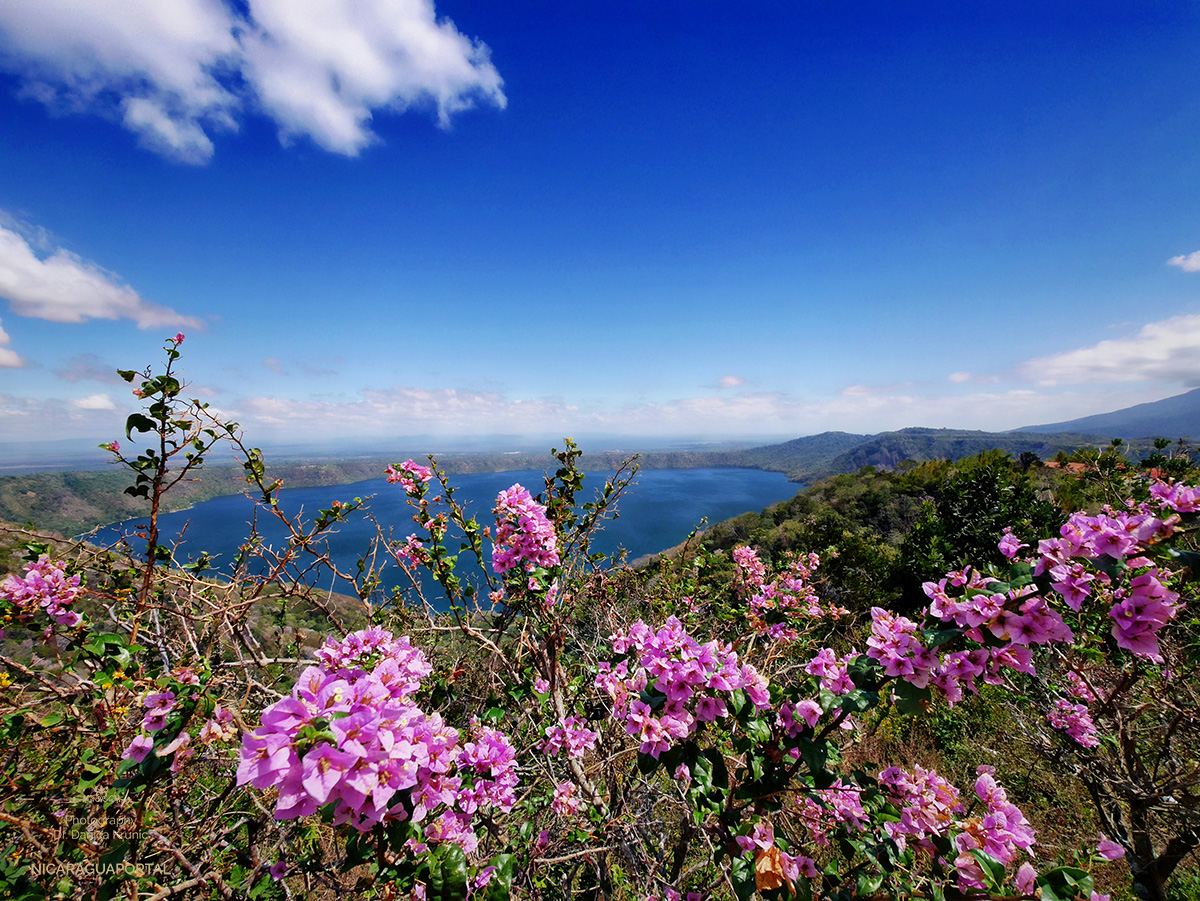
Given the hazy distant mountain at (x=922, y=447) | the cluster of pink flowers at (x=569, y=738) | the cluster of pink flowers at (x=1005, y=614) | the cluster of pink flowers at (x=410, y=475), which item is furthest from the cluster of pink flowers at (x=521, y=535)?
the hazy distant mountain at (x=922, y=447)

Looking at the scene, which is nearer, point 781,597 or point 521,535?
point 521,535

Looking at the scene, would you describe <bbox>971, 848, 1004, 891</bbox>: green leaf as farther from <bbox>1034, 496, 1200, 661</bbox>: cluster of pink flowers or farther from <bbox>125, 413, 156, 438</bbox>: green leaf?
<bbox>125, 413, 156, 438</bbox>: green leaf

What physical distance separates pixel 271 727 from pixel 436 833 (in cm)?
101

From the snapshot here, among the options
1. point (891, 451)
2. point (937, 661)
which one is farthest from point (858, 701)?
point (891, 451)

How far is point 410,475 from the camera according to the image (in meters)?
3.01

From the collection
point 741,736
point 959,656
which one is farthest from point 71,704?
point 959,656

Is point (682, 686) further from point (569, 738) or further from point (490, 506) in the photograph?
point (490, 506)

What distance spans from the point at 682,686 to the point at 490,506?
18378 mm

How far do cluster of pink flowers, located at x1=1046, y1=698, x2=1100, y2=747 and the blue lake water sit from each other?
4765 millimetres

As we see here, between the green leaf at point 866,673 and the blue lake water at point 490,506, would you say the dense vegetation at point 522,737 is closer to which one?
the green leaf at point 866,673

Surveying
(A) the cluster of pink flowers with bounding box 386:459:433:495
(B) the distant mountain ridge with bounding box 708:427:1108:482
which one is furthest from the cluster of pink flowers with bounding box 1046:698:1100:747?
(B) the distant mountain ridge with bounding box 708:427:1108:482

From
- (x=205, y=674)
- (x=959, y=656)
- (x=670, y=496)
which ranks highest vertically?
(x=959, y=656)

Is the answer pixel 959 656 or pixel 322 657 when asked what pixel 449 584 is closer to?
pixel 322 657

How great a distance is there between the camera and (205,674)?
1675mm
